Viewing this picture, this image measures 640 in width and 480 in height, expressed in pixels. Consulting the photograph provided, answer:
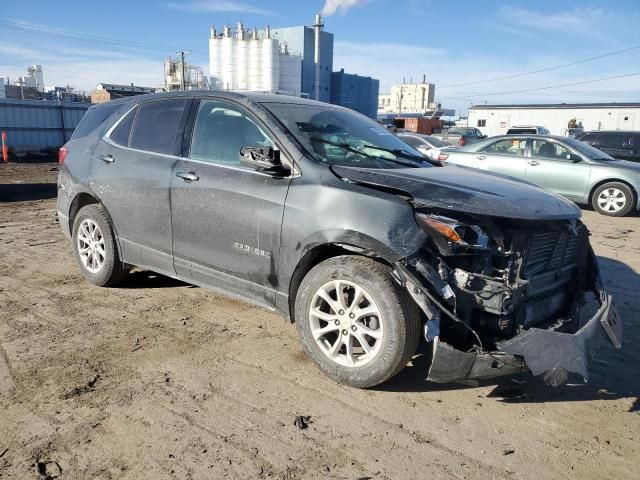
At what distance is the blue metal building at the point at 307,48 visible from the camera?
172 feet

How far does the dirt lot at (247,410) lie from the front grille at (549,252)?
2.61 ft

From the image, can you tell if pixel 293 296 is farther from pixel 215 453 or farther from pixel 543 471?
pixel 543 471

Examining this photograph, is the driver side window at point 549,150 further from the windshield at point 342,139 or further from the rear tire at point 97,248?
the rear tire at point 97,248

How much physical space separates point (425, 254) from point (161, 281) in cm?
320

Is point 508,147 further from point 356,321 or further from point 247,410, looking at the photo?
point 247,410

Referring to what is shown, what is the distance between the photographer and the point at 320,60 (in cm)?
5438

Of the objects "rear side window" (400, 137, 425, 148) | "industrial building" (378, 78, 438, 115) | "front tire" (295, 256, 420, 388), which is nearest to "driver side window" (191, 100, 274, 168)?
"front tire" (295, 256, 420, 388)

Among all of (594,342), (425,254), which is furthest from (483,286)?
(594,342)

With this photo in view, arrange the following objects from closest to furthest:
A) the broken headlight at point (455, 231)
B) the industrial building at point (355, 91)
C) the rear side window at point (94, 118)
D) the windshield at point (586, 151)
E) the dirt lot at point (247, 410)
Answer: the dirt lot at point (247, 410) → the broken headlight at point (455, 231) → the rear side window at point (94, 118) → the windshield at point (586, 151) → the industrial building at point (355, 91)

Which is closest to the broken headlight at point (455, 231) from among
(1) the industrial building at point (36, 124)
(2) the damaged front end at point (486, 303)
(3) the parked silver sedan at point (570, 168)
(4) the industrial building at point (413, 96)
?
A: (2) the damaged front end at point (486, 303)

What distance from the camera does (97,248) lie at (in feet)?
15.9

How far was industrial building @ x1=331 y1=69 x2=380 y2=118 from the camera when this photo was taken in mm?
57656

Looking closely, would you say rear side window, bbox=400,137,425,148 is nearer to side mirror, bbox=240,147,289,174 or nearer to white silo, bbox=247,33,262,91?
side mirror, bbox=240,147,289,174

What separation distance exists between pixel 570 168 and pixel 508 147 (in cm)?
137
